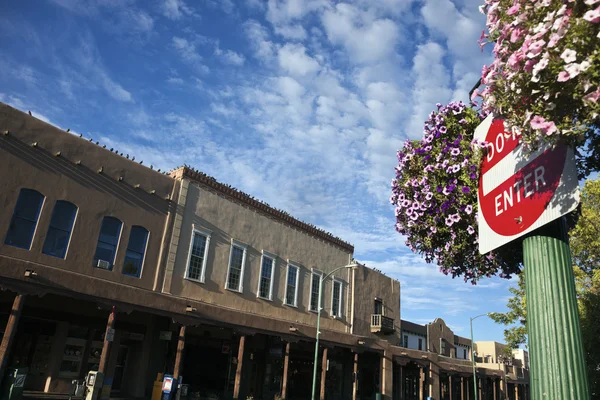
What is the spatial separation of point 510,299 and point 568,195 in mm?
27330

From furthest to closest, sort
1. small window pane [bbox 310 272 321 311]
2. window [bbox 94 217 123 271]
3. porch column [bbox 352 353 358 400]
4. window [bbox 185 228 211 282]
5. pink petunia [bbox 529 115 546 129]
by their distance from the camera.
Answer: small window pane [bbox 310 272 321 311] → porch column [bbox 352 353 358 400] → window [bbox 185 228 211 282] → window [bbox 94 217 123 271] → pink petunia [bbox 529 115 546 129]

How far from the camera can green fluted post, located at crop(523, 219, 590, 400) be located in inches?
128

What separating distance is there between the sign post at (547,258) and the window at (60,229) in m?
18.5

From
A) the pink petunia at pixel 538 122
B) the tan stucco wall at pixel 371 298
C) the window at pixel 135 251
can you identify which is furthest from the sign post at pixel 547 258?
the tan stucco wall at pixel 371 298

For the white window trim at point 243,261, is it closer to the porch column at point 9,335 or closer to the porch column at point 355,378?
the porch column at point 355,378

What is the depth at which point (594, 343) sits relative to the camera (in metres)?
15.9

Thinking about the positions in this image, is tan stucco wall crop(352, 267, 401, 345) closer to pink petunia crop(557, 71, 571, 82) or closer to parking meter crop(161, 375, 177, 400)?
parking meter crop(161, 375, 177, 400)

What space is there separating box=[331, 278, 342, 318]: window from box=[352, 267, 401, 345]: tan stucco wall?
1.72 metres

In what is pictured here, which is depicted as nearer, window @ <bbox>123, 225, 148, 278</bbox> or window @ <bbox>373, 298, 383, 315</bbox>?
window @ <bbox>123, 225, 148, 278</bbox>

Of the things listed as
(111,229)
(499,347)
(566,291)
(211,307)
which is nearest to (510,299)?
(211,307)

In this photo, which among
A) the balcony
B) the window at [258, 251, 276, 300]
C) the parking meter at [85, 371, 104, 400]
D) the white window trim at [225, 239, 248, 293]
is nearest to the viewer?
the parking meter at [85, 371, 104, 400]

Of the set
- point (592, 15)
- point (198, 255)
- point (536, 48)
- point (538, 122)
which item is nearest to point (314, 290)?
point (198, 255)

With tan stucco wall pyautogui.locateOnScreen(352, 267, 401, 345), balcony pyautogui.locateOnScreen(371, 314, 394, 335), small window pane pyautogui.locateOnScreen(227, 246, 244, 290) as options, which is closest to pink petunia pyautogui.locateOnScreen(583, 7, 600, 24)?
small window pane pyautogui.locateOnScreen(227, 246, 244, 290)

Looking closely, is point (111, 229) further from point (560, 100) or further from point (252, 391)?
point (560, 100)
